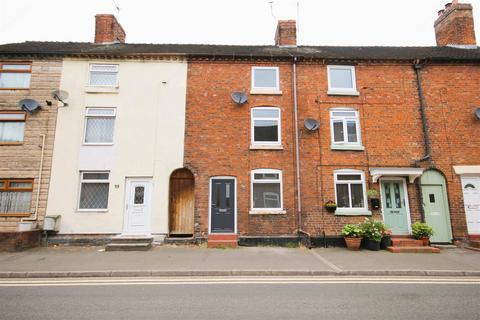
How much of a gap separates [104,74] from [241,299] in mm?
11882

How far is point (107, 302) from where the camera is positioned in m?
5.18

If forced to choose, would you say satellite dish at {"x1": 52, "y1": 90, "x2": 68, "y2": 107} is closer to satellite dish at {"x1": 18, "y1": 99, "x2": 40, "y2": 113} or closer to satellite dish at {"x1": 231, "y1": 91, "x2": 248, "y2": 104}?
satellite dish at {"x1": 18, "y1": 99, "x2": 40, "y2": 113}

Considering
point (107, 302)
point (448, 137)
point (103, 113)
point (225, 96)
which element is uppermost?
point (225, 96)

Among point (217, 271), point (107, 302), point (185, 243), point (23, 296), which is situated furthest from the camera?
point (185, 243)

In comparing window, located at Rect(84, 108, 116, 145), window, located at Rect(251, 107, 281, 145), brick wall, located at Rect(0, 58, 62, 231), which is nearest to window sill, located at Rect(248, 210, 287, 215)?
window, located at Rect(251, 107, 281, 145)

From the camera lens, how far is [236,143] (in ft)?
40.5

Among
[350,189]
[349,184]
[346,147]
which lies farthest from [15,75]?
[350,189]

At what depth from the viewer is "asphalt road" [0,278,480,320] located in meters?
4.64

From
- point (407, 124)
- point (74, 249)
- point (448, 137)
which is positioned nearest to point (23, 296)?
point (74, 249)

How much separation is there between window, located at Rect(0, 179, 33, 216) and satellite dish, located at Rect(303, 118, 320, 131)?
12025 mm

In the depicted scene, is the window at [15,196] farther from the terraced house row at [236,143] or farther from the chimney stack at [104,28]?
the chimney stack at [104,28]

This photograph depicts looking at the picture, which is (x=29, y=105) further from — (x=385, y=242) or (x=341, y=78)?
(x=385, y=242)

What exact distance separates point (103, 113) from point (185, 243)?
6814mm

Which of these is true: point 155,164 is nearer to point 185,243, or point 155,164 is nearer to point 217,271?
point 185,243
